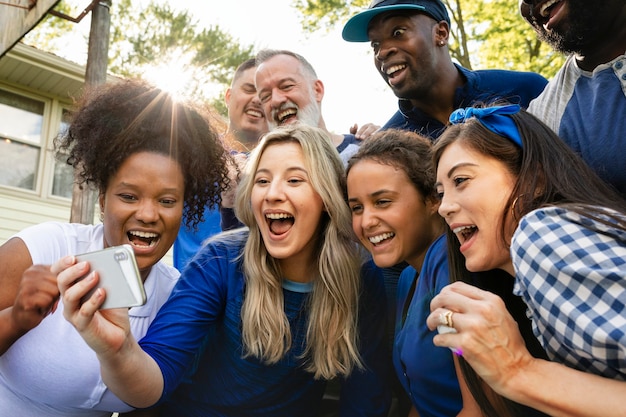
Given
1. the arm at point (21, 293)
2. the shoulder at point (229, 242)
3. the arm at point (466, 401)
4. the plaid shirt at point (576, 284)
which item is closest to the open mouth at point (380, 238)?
the shoulder at point (229, 242)

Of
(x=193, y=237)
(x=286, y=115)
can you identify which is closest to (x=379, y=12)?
(x=286, y=115)

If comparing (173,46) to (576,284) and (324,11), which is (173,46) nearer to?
(324,11)

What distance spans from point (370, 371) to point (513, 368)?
1214mm

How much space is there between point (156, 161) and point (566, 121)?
1.88 m

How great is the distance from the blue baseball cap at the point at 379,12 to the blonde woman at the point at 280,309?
1.51m

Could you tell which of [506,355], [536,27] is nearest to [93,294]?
[506,355]

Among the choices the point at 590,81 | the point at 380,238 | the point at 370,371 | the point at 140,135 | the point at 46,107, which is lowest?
the point at 370,371

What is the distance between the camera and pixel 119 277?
5.53 feet

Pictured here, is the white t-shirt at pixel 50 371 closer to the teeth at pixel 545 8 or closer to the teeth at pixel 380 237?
the teeth at pixel 380 237

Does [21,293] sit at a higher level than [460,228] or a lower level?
lower

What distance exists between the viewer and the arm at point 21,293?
73.7 inches

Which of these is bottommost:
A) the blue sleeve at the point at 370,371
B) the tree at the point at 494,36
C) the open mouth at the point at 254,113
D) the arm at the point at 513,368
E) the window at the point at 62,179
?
the blue sleeve at the point at 370,371

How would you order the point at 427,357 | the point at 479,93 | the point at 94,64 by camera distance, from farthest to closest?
1. the point at 94,64
2. the point at 479,93
3. the point at 427,357

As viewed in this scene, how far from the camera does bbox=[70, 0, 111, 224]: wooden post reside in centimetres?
681
